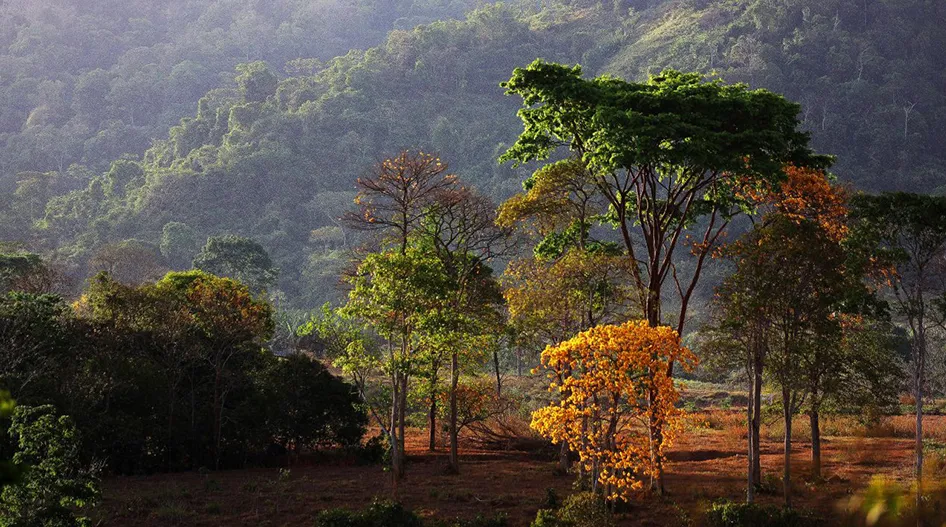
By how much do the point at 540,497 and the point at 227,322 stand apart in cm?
1180

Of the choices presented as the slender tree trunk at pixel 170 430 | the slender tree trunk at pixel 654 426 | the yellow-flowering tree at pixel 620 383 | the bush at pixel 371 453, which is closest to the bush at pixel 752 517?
the slender tree trunk at pixel 654 426

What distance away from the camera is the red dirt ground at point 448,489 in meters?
18.7

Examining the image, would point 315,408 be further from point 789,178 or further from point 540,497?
point 789,178

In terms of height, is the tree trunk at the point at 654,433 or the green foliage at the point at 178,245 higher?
the green foliage at the point at 178,245

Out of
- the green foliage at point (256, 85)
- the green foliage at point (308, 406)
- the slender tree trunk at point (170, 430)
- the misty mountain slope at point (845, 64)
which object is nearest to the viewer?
the slender tree trunk at point (170, 430)

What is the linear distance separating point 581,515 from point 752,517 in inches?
129

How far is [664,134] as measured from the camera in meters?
18.8

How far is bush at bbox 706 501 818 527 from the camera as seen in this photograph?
16.6 m

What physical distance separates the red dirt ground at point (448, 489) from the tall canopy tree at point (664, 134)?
2.46 metres

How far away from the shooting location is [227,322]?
27.0m

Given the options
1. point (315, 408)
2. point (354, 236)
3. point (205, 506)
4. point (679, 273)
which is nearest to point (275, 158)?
point (354, 236)

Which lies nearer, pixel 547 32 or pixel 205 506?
pixel 205 506

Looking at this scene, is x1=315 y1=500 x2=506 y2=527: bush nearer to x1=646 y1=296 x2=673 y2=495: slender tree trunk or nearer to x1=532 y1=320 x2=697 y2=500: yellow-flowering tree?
x1=532 y1=320 x2=697 y2=500: yellow-flowering tree

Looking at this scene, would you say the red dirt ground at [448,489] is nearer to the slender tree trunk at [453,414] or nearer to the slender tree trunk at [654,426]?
the slender tree trunk at [453,414]
